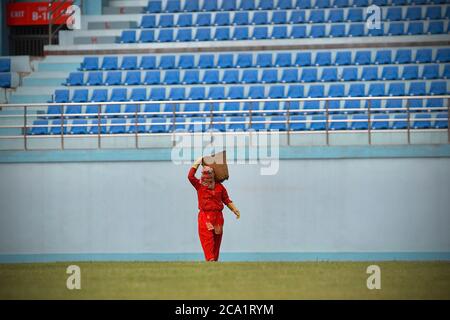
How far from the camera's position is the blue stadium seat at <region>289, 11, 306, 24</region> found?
86.4 feet

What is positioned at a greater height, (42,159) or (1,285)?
(42,159)

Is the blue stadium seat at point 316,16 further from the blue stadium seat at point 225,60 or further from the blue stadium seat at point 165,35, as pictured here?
the blue stadium seat at point 165,35

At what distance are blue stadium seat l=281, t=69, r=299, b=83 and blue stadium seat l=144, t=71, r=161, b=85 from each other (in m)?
2.62

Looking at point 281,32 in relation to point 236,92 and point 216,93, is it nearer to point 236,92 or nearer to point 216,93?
point 236,92

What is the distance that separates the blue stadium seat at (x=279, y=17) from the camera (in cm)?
2642

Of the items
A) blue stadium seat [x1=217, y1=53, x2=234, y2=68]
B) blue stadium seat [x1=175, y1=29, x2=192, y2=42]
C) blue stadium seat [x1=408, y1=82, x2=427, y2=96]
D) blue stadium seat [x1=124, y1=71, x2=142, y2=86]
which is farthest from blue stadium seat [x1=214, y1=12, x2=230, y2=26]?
blue stadium seat [x1=408, y1=82, x2=427, y2=96]

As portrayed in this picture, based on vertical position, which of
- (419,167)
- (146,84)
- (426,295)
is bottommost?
(426,295)

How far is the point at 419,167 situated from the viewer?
18.6 meters

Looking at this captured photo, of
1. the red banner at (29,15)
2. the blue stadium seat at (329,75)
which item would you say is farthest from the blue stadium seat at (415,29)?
the red banner at (29,15)

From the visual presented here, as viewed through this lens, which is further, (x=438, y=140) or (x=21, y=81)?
(x=21, y=81)
